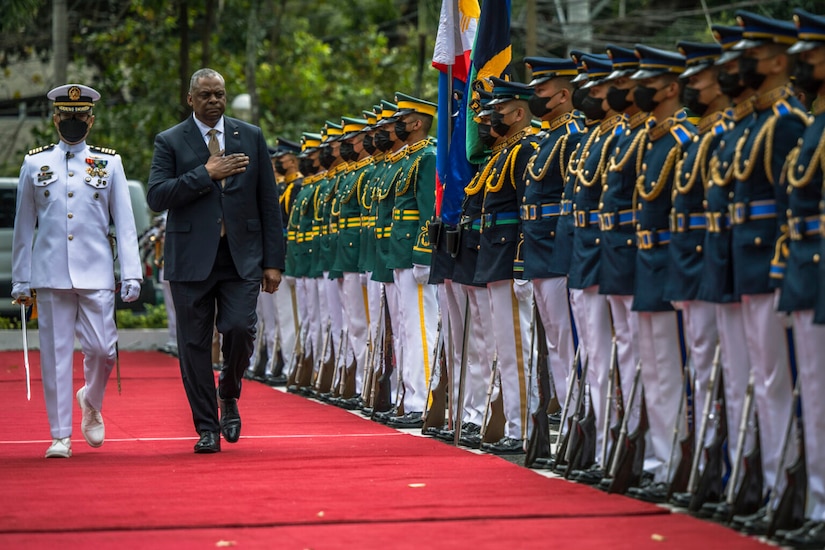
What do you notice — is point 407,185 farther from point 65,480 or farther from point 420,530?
point 420,530

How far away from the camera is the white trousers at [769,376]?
6406mm

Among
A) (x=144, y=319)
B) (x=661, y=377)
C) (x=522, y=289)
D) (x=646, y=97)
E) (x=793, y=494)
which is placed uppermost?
(x=646, y=97)

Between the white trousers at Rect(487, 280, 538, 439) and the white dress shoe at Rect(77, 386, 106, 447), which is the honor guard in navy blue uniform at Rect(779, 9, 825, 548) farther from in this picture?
the white dress shoe at Rect(77, 386, 106, 447)

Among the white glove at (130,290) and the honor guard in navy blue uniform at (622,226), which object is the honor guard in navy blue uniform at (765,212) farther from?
the white glove at (130,290)

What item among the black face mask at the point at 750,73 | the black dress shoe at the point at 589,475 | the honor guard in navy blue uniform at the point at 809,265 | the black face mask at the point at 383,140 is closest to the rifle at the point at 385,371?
the black face mask at the point at 383,140

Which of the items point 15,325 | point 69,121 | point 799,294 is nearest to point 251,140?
point 69,121

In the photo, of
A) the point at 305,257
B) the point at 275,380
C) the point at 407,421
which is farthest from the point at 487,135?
the point at 275,380

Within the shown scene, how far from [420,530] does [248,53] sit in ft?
63.3

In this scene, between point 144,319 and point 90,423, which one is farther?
point 144,319

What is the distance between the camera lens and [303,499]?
7.19 meters

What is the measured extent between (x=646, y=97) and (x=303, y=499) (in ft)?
8.13

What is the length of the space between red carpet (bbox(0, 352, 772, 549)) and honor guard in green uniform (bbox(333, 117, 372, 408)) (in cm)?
239

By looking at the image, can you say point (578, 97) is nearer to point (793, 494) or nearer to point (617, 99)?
point (617, 99)

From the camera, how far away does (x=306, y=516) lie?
669cm
